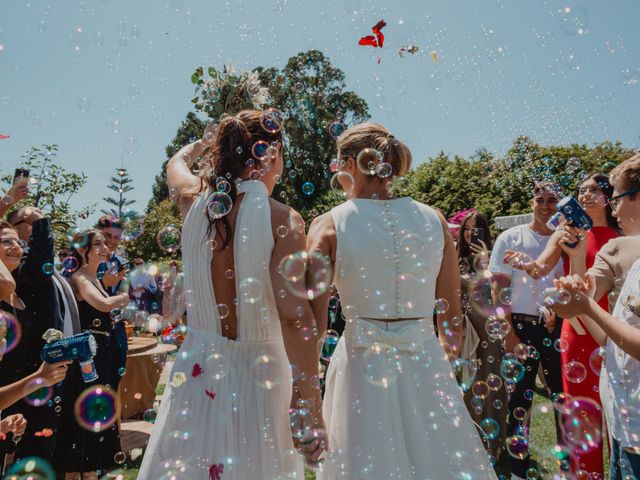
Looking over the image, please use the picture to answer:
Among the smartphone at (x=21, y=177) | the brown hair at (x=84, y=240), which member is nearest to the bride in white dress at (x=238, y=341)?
the smartphone at (x=21, y=177)

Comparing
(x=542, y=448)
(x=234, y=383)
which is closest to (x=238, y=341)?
(x=234, y=383)

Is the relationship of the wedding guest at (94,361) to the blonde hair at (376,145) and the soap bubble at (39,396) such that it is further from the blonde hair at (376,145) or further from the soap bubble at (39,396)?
the blonde hair at (376,145)

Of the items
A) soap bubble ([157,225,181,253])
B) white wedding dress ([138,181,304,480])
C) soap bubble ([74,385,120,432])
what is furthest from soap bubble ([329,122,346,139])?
soap bubble ([74,385,120,432])

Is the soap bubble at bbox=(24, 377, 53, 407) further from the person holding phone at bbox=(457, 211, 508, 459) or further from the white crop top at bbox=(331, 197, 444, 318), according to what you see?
the person holding phone at bbox=(457, 211, 508, 459)

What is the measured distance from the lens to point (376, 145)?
210cm

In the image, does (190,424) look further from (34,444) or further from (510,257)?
(510,257)

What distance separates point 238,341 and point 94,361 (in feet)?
8.09

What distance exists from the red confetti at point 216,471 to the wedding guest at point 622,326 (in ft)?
4.47

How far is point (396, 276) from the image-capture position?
2010 millimetres

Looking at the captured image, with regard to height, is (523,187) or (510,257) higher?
(523,187)

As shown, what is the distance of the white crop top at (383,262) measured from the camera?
6.57 ft

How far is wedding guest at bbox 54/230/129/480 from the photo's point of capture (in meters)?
3.80

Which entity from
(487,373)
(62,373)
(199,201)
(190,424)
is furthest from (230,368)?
(487,373)

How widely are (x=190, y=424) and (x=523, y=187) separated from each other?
11718 mm
